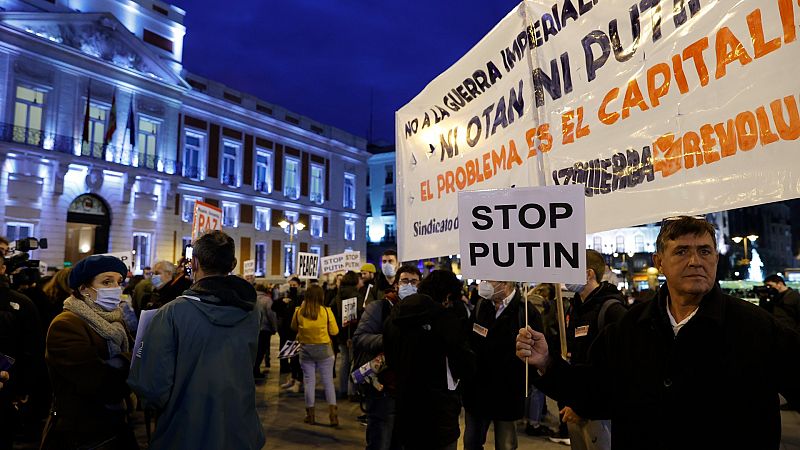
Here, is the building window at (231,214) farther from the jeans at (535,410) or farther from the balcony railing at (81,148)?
the jeans at (535,410)

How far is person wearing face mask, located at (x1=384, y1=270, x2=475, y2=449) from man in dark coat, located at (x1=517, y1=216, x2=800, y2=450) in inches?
65.6

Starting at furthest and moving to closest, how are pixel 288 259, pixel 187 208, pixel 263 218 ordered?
pixel 288 259
pixel 263 218
pixel 187 208

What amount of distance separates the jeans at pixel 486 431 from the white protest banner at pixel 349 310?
12.3 feet

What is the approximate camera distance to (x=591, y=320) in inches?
167

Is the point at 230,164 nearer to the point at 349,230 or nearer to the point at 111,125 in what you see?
the point at 111,125

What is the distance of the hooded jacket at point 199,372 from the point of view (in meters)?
2.75

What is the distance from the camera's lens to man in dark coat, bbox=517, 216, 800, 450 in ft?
6.46

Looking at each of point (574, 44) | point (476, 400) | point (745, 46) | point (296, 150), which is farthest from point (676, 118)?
point (296, 150)

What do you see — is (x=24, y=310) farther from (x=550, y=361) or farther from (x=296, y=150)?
(x=296, y=150)

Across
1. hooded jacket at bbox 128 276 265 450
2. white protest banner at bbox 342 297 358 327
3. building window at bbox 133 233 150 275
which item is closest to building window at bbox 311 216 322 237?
building window at bbox 133 233 150 275

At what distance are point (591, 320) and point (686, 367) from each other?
7.30ft

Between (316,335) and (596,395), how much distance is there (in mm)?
5373

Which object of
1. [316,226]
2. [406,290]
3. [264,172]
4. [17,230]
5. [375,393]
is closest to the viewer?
[375,393]

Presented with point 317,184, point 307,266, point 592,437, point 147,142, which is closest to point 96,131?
point 147,142
